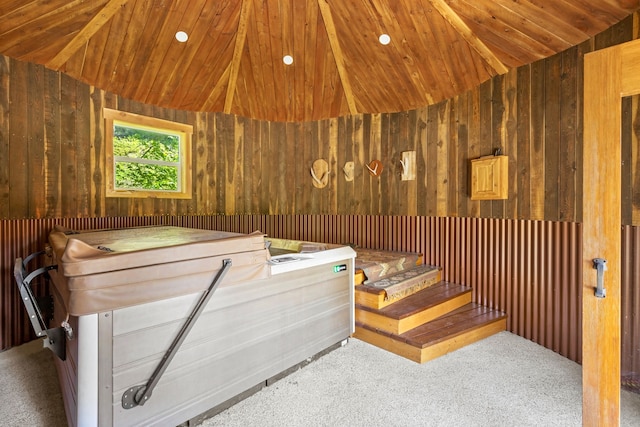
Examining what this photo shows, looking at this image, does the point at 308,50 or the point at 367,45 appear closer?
the point at 367,45

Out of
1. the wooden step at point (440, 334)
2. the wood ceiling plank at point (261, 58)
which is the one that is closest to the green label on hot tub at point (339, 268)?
the wooden step at point (440, 334)

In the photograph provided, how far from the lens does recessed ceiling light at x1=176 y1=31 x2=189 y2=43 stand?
3.11 m

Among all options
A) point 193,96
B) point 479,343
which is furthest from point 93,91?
point 479,343

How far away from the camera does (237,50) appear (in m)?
3.62

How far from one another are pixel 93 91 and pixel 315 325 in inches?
131

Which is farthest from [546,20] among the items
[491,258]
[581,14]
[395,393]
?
[395,393]

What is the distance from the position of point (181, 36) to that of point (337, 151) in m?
2.32

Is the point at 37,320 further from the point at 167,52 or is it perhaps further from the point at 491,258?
the point at 491,258

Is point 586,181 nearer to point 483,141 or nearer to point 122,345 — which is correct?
point 483,141

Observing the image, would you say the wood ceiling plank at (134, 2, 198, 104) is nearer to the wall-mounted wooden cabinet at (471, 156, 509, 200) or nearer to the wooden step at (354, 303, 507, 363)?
the wall-mounted wooden cabinet at (471, 156, 509, 200)

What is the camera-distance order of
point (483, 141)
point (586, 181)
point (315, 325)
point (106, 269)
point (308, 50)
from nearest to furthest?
point (106, 269), point (586, 181), point (315, 325), point (483, 141), point (308, 50)

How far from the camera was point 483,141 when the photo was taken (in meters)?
3.26

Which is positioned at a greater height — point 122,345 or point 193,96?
point 193,96

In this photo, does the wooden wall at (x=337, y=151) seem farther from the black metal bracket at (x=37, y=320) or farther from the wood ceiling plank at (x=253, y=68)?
the black metal bracket at (x=37, y=320)
